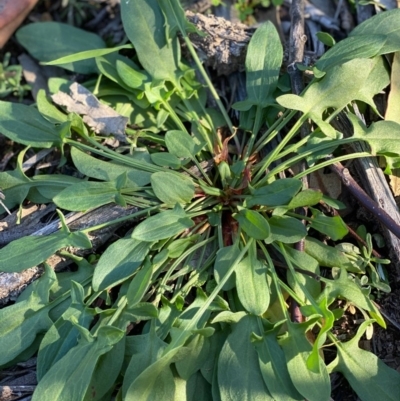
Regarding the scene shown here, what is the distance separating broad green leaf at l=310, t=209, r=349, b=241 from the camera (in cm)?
170

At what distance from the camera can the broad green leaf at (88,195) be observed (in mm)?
1751

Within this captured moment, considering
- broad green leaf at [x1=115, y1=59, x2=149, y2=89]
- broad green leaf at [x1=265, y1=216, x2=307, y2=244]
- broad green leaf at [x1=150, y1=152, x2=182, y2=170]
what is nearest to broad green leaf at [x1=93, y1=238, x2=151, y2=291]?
broad green leaf at [x1=150, y1=152, x2=182, y2=170]

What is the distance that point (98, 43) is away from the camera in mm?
2320

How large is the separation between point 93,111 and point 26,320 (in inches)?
31.4

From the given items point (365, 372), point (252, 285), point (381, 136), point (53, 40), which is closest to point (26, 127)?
point (53, 40)

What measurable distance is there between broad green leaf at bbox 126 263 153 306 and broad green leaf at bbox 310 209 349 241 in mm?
526

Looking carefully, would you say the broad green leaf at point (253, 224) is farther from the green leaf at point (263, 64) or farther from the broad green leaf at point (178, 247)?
the green leaf at point (263, 64)

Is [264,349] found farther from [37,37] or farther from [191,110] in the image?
[37,37]

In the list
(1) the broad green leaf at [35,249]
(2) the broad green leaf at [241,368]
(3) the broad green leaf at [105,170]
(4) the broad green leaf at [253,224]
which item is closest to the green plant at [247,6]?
(3) the broad green leaf at [105,170]

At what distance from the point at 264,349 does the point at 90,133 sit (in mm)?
1025

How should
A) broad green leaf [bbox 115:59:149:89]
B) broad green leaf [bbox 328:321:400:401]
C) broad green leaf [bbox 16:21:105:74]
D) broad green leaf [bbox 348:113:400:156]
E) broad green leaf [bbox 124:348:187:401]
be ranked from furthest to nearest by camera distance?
broad green leaf [bbox 16:21:105:74] → broad green leaf [bbox 115:59:149:89] → broad green leaf [bbox 348:113:400:156] → broad green leaf [bbox 328:321:400:401] → broad green leaf [bbox 124:348:187:401]

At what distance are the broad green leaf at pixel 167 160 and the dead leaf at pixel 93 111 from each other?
0.95 ft

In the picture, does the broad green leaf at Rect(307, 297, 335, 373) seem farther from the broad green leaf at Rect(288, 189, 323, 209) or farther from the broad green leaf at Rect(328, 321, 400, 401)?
the broad green leaf at Rect(288, 189, 323, 209)

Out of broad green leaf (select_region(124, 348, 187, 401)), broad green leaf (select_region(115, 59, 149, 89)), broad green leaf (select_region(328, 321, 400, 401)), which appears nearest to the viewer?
broad green leaf (select_region(124, 348, 187, 401))
